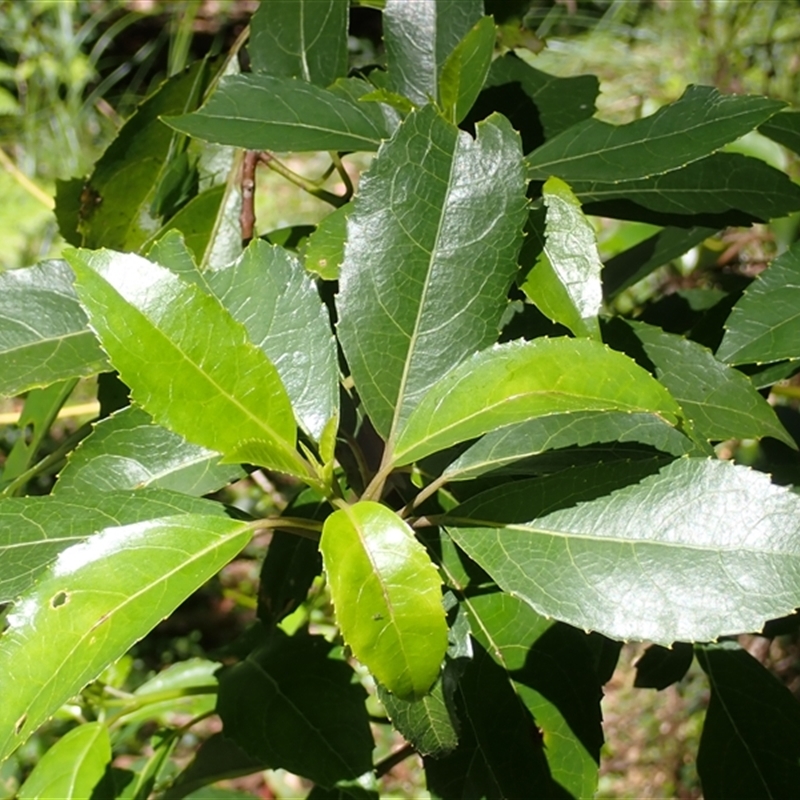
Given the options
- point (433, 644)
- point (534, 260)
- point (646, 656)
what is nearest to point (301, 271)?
point (534, 260)

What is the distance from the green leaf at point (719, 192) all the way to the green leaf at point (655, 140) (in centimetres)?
5

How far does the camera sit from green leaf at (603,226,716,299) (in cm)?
109

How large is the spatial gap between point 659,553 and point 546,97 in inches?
22.9

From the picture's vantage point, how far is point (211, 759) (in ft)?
3.70

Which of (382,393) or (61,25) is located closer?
(382,393)

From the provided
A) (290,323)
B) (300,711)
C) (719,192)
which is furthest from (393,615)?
(719,192)

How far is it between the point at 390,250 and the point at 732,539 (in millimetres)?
337

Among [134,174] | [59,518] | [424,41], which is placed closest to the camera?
[59,518]

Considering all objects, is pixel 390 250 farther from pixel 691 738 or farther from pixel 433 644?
pixel 691 738

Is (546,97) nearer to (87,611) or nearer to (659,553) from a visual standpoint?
(659,553)

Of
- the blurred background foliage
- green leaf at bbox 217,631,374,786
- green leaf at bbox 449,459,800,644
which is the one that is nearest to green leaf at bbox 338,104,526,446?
green leaf at bbox 449,459,800,644

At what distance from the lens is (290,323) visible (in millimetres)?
724

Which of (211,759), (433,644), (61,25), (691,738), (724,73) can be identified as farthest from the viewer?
(61,25)

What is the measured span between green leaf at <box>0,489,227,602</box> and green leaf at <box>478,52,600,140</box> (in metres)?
0.58
